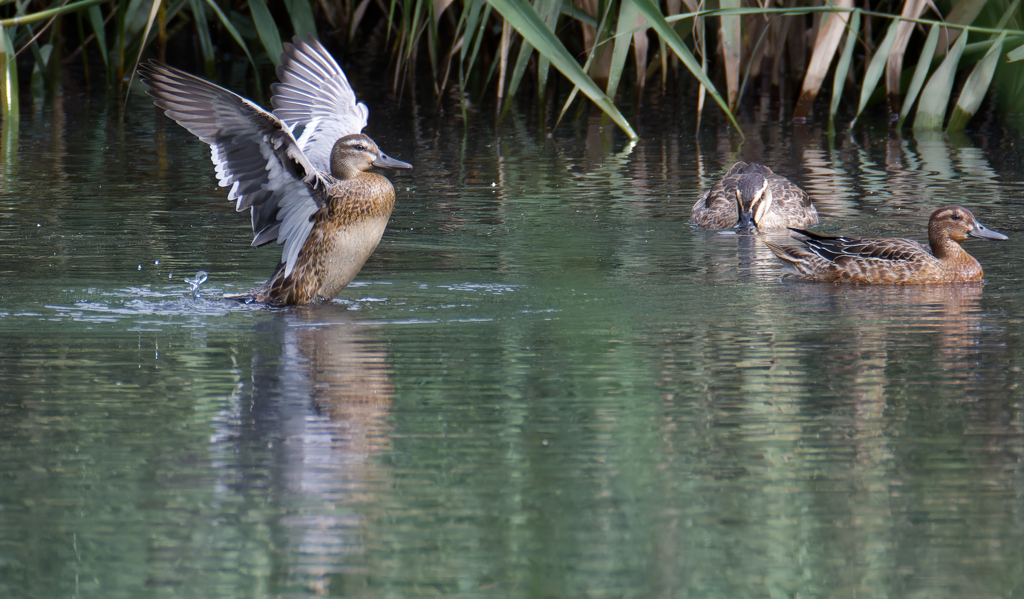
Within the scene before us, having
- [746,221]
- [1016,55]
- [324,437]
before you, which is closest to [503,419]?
[324,437]

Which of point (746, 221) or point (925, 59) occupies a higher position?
point (925, 59)

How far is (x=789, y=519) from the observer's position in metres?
4.11

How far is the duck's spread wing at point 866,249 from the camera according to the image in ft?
26.7

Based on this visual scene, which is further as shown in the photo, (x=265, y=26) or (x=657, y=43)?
(x=657, y=43)

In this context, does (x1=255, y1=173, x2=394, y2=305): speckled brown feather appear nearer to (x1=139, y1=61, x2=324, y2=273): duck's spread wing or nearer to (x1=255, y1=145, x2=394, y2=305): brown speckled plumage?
(x1=255, y1=145, x2=394, y2=305): brown speckled plumage

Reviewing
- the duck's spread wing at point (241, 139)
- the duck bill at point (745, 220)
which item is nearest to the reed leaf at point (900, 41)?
the duck bill at point (745, 220)

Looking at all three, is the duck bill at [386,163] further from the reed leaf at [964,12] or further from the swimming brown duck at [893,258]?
the reed leaf at [964,12]

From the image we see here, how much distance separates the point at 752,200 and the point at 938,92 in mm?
3501

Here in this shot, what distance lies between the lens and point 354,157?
25.2 feet

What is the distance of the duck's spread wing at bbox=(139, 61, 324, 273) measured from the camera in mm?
6875

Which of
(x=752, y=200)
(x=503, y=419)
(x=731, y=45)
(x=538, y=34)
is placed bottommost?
(x=752, y=200)

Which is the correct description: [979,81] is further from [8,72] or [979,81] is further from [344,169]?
[8,72]

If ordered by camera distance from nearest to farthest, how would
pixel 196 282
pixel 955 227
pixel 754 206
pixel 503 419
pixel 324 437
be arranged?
1. pixel 324 437
2. pixel 503 419
3. pixel 196 282
4. pixel 955 227
5. pixel 754 206

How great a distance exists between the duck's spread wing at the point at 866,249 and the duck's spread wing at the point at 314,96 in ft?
8.67
